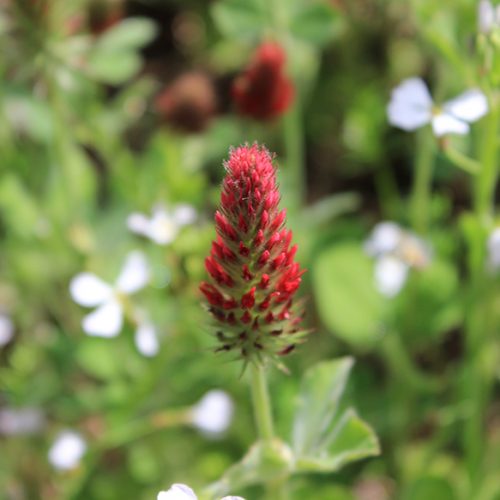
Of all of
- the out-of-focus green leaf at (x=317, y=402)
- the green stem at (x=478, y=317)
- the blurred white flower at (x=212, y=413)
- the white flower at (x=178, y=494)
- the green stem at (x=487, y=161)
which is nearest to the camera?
the white flower at (x=178, y=494)

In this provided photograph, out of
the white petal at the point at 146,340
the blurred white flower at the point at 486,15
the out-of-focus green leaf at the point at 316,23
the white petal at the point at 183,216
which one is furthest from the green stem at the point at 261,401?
the out-of-focus green leaf at the point at 316,23

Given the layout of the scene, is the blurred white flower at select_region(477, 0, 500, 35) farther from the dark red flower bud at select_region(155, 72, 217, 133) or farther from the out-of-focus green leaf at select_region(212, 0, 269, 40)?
the dark red flower bud at select_region(155, 72, 217, 133)

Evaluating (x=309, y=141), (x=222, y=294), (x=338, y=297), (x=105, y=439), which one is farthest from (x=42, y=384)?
(x=309, y=141)

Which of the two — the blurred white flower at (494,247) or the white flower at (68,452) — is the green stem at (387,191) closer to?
the blurred white flower at (494,247)

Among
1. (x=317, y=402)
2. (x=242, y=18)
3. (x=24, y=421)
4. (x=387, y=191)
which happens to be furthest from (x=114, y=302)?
(x=387, y=191)

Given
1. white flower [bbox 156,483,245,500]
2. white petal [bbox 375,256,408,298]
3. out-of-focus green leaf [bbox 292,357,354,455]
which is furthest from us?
white petal [bbox 375,256,408,298]

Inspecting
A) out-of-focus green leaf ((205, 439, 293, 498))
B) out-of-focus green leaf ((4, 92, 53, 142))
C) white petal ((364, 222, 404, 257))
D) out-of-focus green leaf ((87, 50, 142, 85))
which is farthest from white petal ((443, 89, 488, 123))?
out-of-focus green leaf ((4, 92, 53, 142))
